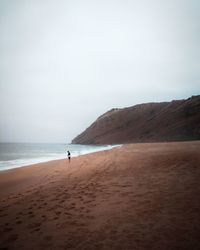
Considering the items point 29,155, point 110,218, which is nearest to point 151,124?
point 29,155

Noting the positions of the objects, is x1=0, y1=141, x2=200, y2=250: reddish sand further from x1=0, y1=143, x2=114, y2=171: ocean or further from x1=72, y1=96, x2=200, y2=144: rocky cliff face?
x1=72, y1=96, x2=200, y2=144: rocky cliff face

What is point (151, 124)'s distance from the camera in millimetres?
87688

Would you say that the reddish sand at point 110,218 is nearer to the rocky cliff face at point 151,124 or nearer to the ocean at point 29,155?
the ocean at point 29,155

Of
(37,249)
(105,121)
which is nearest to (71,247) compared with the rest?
(37,249)

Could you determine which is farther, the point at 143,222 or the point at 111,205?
the point at 111,205

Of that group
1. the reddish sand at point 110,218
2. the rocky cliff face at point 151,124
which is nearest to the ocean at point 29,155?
the reddish sand at point 110,218

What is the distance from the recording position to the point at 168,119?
80.6 metres

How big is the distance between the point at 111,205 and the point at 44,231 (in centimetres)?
229

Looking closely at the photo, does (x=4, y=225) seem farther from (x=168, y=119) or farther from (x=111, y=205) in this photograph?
(x=168, y=119)

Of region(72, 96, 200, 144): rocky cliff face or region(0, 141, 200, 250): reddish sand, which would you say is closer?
region(0, 141, 200, 250): reddish sand

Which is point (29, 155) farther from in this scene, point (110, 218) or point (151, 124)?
point (151, 124)

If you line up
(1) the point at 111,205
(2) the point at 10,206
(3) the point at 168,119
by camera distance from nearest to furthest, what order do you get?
(1) the point at 111,205 < (2) the point at 10,206 < (3) the point at 168,119

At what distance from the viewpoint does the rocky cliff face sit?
6638cm

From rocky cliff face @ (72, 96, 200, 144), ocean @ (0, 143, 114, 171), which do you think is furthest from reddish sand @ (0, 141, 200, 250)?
rocky cliff face @ (72, 96, 200, 144)
